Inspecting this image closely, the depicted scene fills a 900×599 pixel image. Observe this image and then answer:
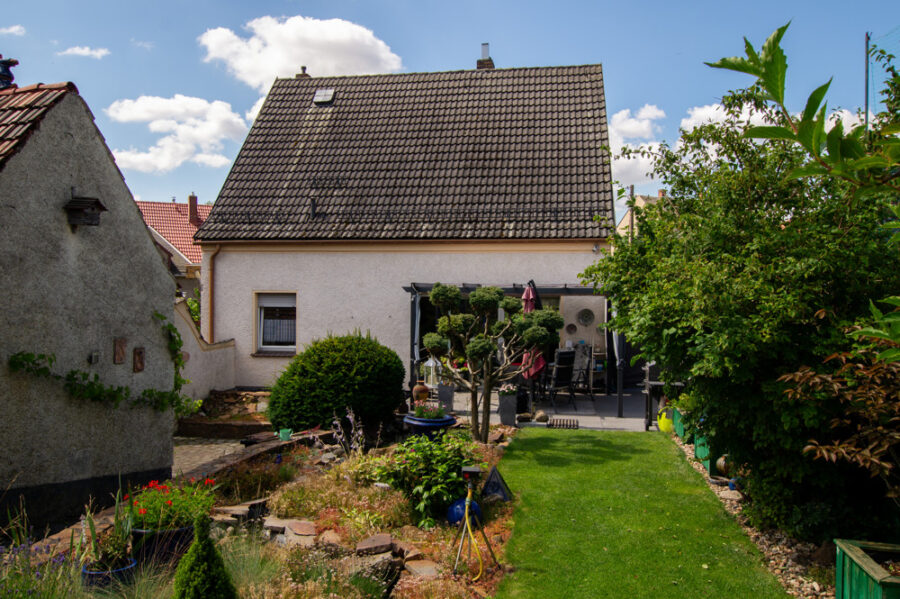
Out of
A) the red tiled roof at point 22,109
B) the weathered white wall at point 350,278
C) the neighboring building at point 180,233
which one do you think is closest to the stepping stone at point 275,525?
the red tiled roof at point 22,109

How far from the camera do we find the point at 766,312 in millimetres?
4965

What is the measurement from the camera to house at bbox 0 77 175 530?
20.7 ft

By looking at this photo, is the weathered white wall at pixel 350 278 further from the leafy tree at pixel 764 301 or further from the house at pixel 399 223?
the leafy tree at pixel 764 301

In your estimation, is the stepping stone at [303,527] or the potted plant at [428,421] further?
the potted plant at [428,421]

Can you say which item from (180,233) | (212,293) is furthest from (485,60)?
(180,233)

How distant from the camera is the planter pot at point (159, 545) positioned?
474cm

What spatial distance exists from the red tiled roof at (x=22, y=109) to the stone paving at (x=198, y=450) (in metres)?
4.89

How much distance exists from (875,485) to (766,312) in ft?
6.22

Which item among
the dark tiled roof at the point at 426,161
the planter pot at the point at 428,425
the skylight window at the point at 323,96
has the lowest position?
the planter pot at the point at 428,425

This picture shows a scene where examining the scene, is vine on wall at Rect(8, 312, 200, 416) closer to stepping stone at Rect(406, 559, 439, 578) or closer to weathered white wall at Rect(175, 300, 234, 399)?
weathered white wall at Rect(175, 300, 234, 399)

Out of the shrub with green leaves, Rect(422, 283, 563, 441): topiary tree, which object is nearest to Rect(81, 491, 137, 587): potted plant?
the shrub with green leaves

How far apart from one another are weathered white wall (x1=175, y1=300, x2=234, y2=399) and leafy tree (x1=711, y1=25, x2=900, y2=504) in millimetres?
11047

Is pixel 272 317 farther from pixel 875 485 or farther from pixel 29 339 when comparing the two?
pixel 875 485

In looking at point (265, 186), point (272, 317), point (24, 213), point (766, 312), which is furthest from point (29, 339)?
point (265, 186)
